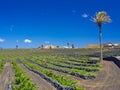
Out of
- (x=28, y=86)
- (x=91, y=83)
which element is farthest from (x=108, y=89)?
(x=28, y=86)

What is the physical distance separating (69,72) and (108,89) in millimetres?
21444

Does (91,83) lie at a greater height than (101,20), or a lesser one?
lesser

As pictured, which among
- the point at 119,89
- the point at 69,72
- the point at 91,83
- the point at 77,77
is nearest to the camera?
the point at 119,89

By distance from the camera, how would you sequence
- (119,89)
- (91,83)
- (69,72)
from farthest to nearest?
1. (69,72)
2. (91,83)
3. (119,89)

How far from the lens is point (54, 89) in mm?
43469

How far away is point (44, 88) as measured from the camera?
45.0 meters

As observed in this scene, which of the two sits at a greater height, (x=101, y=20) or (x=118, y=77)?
(x=101, y=20)

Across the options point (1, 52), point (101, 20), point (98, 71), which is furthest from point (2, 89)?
point (1, 52)

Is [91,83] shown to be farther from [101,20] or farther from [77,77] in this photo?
[101,20]

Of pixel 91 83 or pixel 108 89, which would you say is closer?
pixel 108 89

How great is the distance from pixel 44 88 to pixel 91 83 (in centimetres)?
768

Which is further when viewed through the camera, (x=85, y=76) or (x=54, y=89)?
(x=85, y=76)

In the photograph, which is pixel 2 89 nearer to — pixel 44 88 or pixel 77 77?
pixel 44 88

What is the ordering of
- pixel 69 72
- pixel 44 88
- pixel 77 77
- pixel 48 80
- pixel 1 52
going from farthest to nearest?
1. pixel 1 52
2. pixel 69 72
3. pixel 77 77
4. pixel 48 80
5. pixel 44 88
